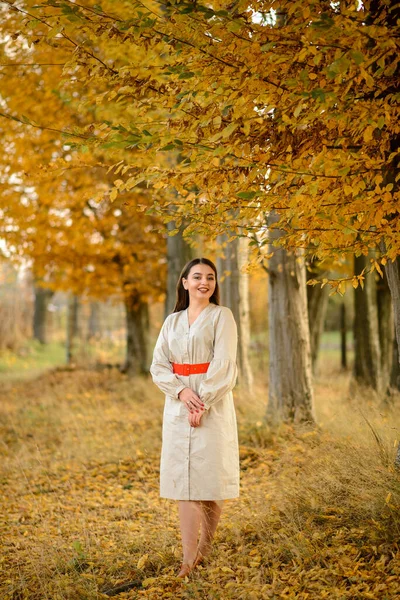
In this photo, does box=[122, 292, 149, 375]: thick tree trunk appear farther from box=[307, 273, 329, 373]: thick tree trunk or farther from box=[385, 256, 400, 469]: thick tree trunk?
box=[385, 256, 400, 469]: thick tree trunk

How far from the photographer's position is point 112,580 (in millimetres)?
3824

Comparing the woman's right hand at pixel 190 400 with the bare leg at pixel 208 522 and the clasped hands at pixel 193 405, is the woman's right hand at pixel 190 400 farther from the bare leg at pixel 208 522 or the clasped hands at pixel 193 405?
the bare leg at pixel 208 522

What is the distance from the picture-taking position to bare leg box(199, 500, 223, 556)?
4.04m

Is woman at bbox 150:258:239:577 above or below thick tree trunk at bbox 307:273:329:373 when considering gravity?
below

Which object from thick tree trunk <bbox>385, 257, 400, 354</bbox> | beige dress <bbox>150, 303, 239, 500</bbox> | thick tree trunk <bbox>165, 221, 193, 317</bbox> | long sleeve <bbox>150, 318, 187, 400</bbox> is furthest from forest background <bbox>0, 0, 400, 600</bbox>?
thick tree trunk <bbox>165, 221, 193, 317</bbox>

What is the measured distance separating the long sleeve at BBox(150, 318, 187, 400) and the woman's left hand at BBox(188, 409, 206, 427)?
0.19m

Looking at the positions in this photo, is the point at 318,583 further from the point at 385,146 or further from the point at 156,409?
the point at 156,409

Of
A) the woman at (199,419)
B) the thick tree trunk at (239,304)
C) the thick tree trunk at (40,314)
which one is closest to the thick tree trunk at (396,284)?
the woman at (199,419)

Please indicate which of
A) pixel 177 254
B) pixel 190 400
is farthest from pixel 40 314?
pixel 190 400

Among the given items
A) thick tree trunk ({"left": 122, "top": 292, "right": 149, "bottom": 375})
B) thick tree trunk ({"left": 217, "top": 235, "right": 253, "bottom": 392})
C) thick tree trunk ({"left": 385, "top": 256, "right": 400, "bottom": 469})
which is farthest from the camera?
thick tree trunk ({"left": 122, "top": 292, "right": 149, "bottom": 375})

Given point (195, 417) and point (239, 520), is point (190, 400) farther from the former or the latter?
point (239, 520)

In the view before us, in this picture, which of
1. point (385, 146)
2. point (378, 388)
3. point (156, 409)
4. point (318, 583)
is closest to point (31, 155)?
point (156, 409)

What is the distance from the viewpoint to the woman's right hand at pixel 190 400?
3930 mm

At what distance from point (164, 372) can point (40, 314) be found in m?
22.6
